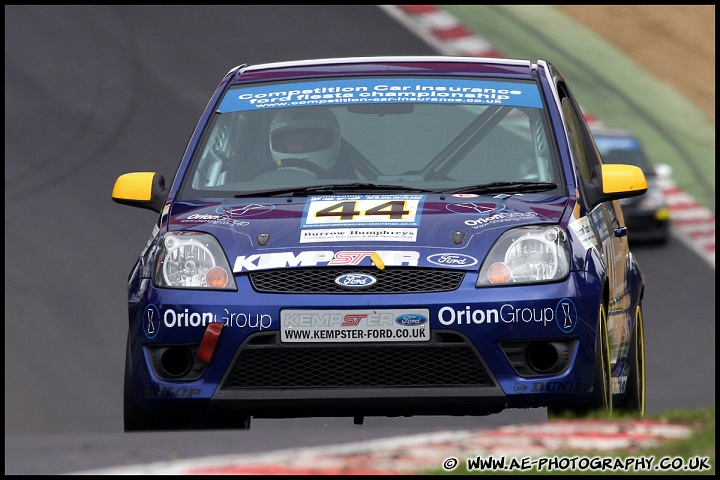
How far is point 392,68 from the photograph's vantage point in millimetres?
7559

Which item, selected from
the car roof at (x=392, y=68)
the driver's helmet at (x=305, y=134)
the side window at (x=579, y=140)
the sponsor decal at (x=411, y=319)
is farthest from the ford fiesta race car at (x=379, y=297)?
the car roof at (x=392, y=68)

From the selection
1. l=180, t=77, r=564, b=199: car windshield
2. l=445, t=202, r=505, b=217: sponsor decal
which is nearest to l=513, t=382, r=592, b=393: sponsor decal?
l=445, t=202, r=505, b=217: sponsor decal

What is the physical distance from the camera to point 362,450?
5012 mm

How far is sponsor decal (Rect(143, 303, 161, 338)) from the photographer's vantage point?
20.3 ft

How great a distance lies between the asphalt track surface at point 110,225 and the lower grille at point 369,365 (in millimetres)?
243

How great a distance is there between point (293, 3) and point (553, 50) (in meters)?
4.17

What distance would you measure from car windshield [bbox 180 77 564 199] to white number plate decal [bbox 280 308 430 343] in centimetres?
98

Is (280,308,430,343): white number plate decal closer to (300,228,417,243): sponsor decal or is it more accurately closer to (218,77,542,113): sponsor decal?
(300,228,417,243): sponsor decal

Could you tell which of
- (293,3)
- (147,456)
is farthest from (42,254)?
(293,3)

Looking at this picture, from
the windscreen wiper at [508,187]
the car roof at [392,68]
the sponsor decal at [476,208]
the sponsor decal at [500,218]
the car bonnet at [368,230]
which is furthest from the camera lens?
the car roof at [392,68]

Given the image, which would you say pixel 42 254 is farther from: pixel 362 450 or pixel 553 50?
pixel 553 50

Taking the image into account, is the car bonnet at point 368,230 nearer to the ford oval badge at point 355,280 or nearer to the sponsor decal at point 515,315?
the ford oval badge at point 355,280

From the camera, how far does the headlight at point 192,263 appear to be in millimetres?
6199

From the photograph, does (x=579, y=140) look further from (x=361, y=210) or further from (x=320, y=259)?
(x=320, y=259)
